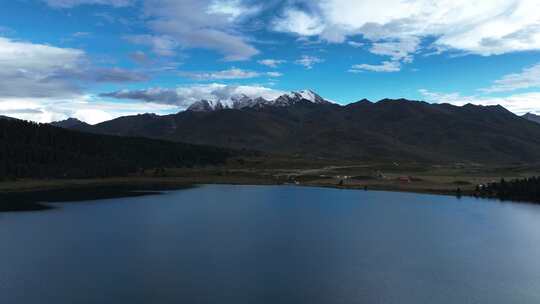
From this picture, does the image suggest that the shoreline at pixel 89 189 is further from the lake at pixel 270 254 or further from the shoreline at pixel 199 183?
the lake at pixel 270 254

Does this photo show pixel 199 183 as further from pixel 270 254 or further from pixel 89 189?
pixel 270 254

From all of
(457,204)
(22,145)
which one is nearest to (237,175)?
(22,145)

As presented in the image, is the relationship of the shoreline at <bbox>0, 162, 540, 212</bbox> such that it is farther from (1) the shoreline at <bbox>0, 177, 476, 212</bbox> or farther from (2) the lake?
(2) the lake

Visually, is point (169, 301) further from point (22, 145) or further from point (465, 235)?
point (22, 145)

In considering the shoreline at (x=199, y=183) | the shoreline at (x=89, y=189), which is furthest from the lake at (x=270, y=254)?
the shoreline at (x=199, y=183)

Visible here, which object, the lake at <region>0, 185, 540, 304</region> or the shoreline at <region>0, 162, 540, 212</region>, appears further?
the shoreline at <region>0, 162, 540, 212</region>

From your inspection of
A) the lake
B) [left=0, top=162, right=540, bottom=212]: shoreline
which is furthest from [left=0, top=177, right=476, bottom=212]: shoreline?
the lake

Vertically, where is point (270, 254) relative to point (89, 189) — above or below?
below

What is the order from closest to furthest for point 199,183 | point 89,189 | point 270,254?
point 270,254 → point 89,189 → point 199,183

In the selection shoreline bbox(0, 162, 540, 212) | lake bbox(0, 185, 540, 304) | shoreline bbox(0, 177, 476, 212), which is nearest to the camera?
lake bbox(0, 185, 540, 304)

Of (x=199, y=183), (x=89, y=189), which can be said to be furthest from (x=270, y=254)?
(x=199, y=183)
